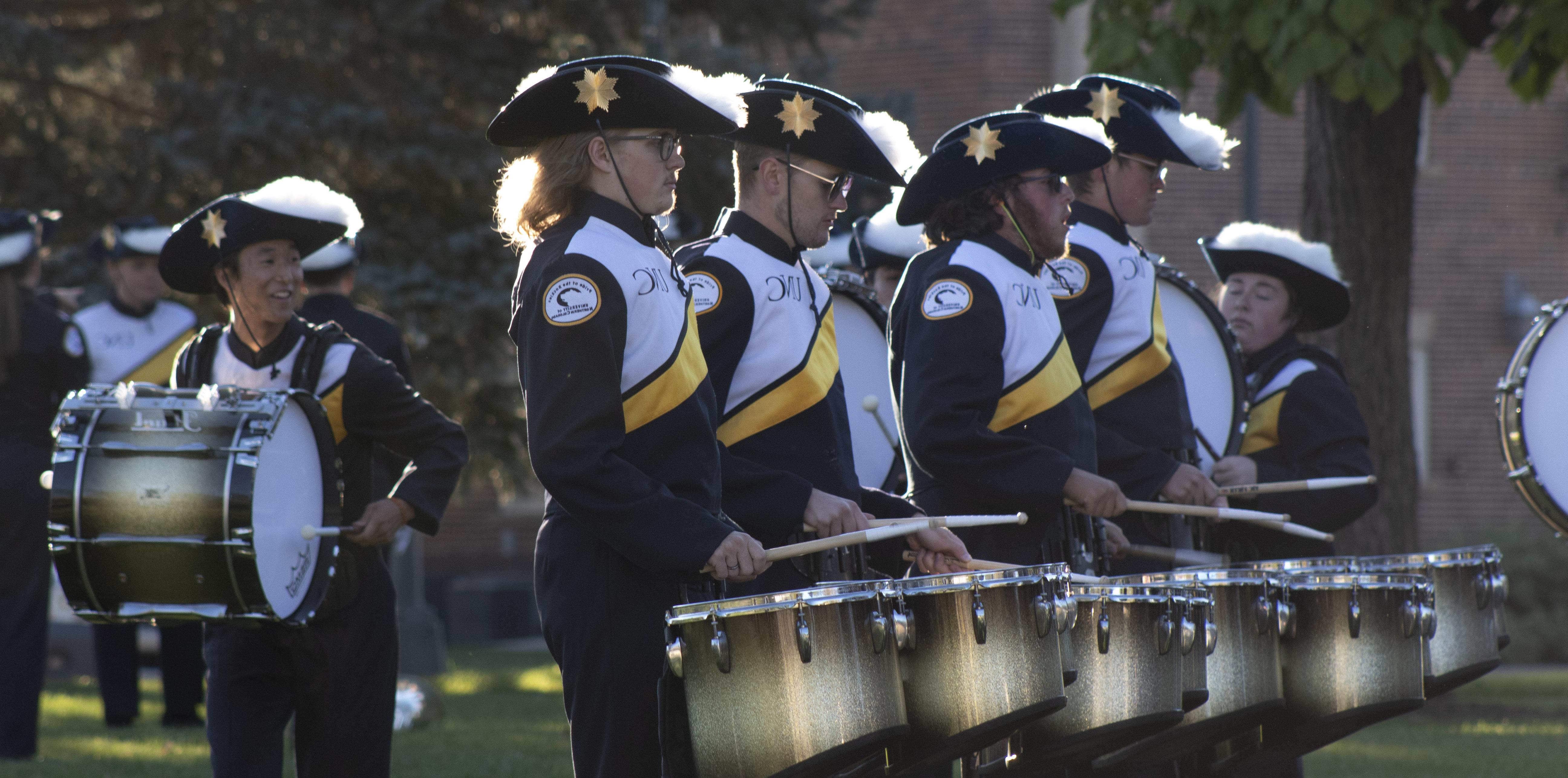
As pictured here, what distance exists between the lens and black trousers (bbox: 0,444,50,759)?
7.97 m

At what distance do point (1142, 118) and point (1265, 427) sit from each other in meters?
1.34

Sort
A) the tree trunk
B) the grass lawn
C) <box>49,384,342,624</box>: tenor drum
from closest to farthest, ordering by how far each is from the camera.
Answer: <box>49,384,342,624</box>: tenor drum
the grass lawn
the tree trunk

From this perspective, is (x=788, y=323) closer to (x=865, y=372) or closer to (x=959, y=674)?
(x=959, y=674)

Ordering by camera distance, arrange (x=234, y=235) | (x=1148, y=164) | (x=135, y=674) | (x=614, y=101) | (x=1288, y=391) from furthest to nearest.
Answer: (x=135, y=674), (x=1288, y=391), (x=1148, y=164), (x=234, y=235), (x=614, y=101)

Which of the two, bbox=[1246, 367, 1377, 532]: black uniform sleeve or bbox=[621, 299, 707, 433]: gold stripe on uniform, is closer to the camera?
bbox=[621, 299, 707, 433]: gold stripe on uniform

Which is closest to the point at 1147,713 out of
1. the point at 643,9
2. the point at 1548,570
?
the point at 643,9

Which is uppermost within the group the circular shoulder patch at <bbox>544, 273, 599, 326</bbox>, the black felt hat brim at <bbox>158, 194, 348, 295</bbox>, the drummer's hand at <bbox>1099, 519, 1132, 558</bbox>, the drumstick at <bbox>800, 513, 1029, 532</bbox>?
the black felt hat brim at <bbox>158, 194, 348, 295</bbox>

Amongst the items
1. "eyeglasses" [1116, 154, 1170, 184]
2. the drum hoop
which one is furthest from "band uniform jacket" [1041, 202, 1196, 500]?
the drum hoop

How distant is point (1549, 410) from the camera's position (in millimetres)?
6422

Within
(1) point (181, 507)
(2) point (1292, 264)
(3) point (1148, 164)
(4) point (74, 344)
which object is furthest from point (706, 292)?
(4) point (74, 344)

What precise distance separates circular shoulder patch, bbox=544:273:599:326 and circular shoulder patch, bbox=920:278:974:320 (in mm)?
1478

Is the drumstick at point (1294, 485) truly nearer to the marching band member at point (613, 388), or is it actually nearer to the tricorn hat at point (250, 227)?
the marching band member at point (613, 388)

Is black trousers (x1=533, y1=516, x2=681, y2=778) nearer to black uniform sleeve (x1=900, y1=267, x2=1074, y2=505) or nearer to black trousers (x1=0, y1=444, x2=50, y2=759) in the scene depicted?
black uniform sleeve (x1=900, y1=267, x2=1074, y2=505)

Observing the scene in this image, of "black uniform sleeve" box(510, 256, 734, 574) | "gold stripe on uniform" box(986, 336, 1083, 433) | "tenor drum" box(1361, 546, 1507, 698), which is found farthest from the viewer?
"tenor drum" box(1361, 546, 1507, 698)
